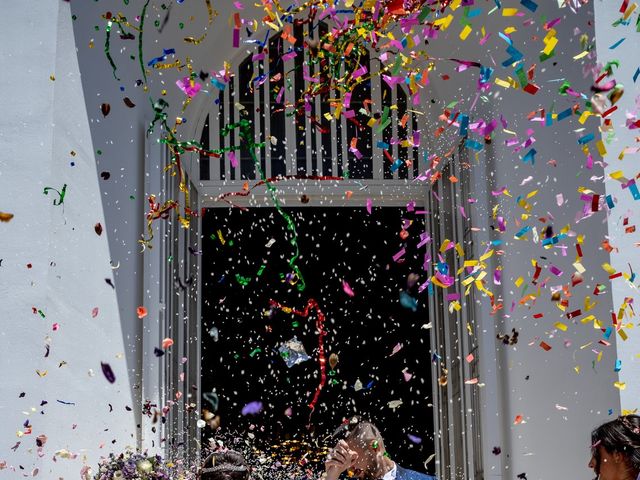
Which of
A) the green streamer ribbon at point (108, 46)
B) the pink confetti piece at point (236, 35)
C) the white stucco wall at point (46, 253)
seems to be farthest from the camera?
the pink confetti piece at point (236, 35)

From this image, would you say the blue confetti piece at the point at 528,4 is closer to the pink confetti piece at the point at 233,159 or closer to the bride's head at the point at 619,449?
the pink confetti piece at the point at 233,159

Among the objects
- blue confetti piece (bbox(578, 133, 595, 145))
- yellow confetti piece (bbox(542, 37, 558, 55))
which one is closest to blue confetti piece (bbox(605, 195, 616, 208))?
blue confetti piece (bbox(578, 133, 595, 145))

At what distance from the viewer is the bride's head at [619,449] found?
253 cm

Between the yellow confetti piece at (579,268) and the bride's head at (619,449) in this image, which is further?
the yellow confetti piece at (579,268)

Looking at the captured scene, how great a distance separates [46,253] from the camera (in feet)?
9.84

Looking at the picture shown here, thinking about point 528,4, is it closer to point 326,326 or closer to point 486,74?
point 486,74

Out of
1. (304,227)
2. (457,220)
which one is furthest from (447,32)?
(304,227)

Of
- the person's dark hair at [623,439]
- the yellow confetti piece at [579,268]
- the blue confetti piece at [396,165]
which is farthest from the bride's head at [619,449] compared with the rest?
the blue confetti piece at [396,165]

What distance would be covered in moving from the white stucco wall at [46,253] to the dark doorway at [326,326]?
7.39ft

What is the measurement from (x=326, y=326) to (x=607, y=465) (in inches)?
132

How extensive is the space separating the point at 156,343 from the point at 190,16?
4.93 ft

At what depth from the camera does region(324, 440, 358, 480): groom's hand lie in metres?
3.50

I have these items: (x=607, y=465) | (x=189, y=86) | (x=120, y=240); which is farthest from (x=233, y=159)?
(x=607, y=465)

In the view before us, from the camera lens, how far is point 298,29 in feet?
16.9
